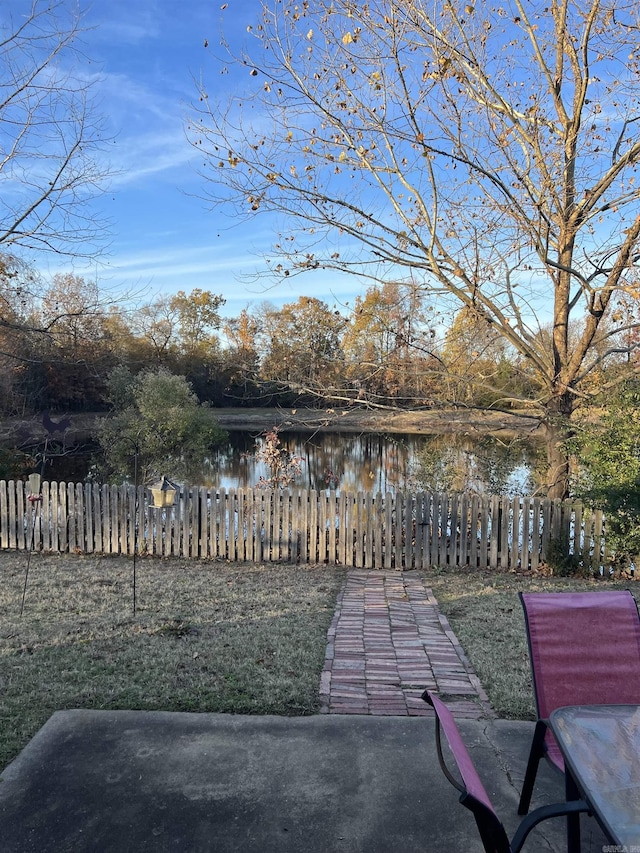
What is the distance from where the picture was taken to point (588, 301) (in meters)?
7.41

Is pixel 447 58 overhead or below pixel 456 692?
overhead

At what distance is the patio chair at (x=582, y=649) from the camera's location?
2691 mm

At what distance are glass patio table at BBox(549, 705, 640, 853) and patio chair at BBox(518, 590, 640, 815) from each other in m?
0.45

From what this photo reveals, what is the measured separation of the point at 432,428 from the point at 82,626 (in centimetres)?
641

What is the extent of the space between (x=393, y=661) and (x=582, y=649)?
6.00ft

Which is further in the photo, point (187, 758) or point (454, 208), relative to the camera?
point (454, 208)

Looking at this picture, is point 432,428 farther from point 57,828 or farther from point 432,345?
point 57,828

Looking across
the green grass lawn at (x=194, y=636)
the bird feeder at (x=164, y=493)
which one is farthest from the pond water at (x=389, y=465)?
the bird feeder at (x=164, y=493)

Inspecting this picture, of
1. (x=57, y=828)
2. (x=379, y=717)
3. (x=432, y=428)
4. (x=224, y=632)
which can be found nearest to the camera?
(x=57, y=828)

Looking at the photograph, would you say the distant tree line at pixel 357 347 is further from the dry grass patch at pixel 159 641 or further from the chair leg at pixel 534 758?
the chair leg at pixel 534 758

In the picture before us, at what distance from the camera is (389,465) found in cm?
1574

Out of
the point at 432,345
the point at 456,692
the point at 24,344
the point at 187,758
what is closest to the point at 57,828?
the point at 187,758

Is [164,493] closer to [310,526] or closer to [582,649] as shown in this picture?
[310,526]

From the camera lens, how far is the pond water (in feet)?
35.6
